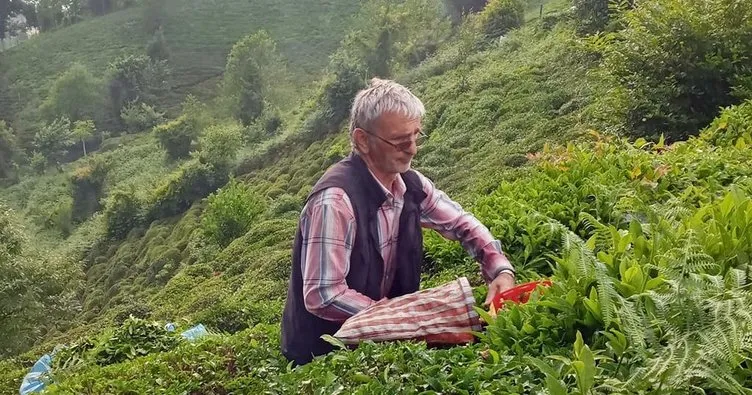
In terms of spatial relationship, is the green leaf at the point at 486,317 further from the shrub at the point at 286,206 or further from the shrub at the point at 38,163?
the shrub at the point at 38,163

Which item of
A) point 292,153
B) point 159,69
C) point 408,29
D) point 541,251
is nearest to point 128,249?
point 292,153

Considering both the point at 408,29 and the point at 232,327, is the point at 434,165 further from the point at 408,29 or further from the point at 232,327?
the point at 408,29

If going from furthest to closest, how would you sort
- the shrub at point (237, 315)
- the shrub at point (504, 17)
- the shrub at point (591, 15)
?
the shrub at point (504, 17) < the shrub at point (591, 15) < the shrub at point (237, 315)

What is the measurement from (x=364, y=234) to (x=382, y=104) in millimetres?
538

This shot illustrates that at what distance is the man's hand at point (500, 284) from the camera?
282cm

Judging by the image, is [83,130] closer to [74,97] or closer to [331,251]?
[74,97]

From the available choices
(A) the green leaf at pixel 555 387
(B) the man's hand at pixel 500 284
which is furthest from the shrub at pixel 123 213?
(A) the green leaf at pixel 555 387

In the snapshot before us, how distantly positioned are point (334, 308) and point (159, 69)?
2451 inches

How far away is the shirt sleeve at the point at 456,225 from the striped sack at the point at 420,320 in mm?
518

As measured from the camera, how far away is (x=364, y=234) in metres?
2.81

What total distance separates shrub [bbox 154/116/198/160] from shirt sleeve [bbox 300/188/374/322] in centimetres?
4235

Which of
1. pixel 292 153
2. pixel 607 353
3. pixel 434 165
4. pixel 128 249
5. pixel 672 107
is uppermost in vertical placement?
pixel 607 353

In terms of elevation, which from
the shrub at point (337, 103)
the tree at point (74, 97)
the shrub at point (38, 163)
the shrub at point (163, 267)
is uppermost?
the shrub at point (337, 103)

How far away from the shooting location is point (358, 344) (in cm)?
249
